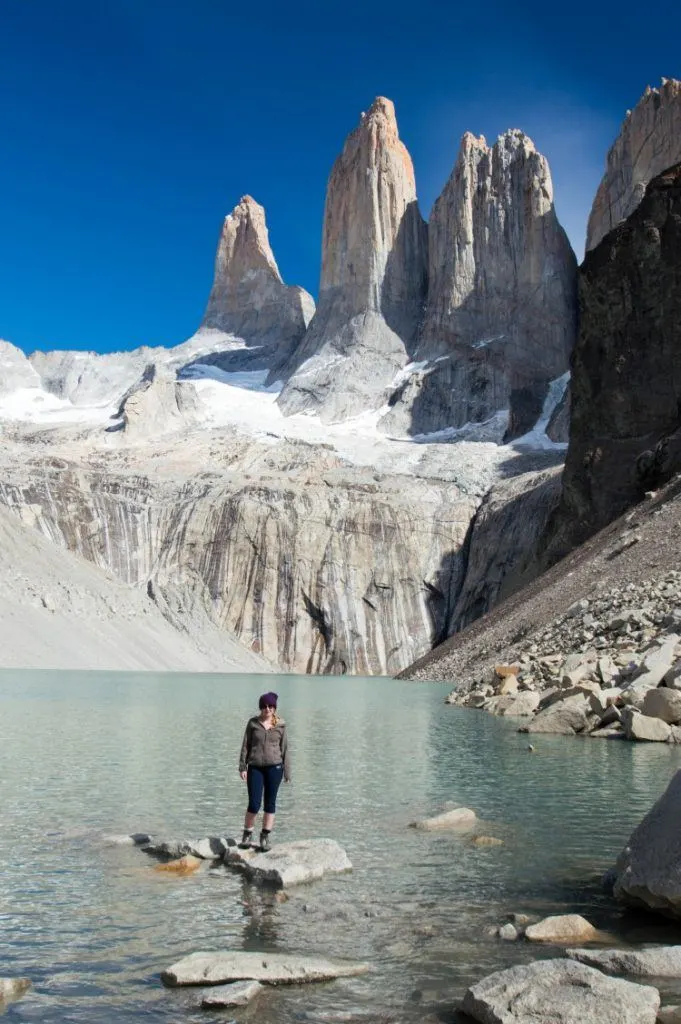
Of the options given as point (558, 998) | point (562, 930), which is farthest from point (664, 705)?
point (558, 998)

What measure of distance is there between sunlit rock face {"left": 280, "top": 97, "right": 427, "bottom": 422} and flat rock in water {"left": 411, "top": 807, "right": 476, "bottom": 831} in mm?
92337

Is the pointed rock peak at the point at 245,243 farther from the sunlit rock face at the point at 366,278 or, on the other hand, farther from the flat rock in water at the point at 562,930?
the flat rock in water at the point at 562,930

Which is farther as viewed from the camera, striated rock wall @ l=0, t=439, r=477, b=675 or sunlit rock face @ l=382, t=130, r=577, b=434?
sunlit rock face @ l=382, t=130, r=577, b=434

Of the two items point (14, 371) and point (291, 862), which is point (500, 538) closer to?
point (291, 862)

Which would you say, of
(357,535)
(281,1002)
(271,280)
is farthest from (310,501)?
(281,1002)

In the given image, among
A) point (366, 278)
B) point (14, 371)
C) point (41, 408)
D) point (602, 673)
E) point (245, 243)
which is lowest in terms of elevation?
point (602, 673)

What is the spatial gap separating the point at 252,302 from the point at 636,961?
129 meters

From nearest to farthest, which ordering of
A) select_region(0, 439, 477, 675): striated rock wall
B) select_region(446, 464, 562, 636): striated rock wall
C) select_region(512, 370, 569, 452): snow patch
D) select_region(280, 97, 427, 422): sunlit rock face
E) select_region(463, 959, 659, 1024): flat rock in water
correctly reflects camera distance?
select_region(463, 959, 659, 1024): flat rock in water → select_region(446, 464, 562, 636): striated rock wall → select_region(0, 439, 477, 675): striated rock wall → select_region(512, 370, 569, 452): snow patch → select_region(280, 97, 427, 422): sunlit rock face

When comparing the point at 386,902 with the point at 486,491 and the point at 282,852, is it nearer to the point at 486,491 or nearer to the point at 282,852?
the point at 282,852

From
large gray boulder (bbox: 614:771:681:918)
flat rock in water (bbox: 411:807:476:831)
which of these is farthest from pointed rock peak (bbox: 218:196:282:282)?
large gray boulder (bbox: 614:771:681:918)

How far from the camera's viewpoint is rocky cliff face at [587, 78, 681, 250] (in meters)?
88.8

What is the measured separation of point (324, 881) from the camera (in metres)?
8.34

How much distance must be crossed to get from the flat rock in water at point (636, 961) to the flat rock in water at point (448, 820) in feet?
14.6

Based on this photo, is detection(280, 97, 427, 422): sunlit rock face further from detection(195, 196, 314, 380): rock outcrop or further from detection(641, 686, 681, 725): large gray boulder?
detection(641, 686, 681, 725): large gray boulder
